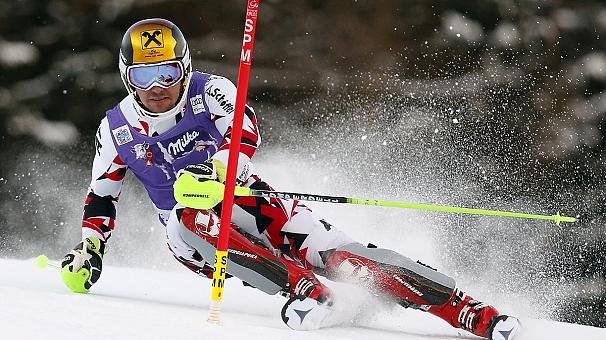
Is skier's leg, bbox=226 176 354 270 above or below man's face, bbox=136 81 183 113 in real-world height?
below

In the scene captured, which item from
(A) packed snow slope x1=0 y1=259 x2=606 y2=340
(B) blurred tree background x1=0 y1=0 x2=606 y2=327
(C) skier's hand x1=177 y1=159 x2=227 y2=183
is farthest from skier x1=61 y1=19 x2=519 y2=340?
(B) blurred tree background x1=0 y1=0 x2=606 y2=327

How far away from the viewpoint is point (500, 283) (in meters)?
4.98

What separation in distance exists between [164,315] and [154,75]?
0.89m

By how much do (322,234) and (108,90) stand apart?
11.2 ft

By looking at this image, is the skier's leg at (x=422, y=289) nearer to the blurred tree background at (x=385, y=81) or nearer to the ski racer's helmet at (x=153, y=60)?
the ski racer's helmet at (x=153, y=60)

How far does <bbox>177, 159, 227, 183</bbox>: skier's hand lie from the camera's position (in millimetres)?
2482

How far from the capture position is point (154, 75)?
285cm

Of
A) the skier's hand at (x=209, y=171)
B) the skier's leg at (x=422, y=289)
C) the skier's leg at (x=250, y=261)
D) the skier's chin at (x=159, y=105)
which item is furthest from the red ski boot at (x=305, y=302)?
the skier's chin at (x=159, y=105)

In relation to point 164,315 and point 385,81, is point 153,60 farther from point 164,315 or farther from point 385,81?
point 385,81

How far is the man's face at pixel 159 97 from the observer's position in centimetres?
288

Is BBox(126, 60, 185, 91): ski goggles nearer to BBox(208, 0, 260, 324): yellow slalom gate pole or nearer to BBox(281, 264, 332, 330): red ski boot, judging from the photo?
BBox(208, 0, 260, 324): yellow slalom gate pole

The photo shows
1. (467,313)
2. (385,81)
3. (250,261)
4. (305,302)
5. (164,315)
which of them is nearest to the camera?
(164,315)

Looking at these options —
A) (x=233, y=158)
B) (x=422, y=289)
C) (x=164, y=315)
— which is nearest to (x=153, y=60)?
(x=233, y=158)

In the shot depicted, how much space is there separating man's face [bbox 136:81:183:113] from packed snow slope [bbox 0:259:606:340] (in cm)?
63
